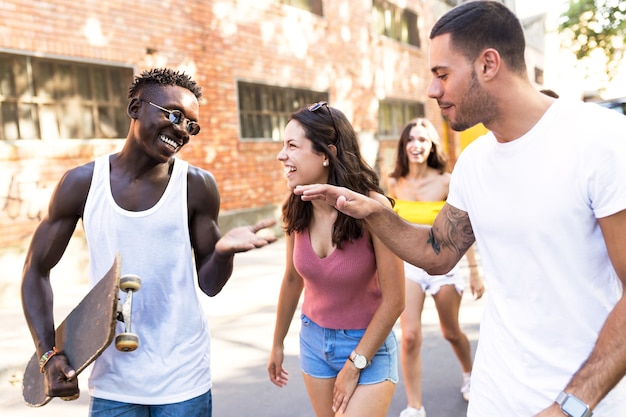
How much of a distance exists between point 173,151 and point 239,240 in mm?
537

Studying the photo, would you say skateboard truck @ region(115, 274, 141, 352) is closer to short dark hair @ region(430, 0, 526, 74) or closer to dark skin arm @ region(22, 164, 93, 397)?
dark skin arm @ region(22, 164, 93, 397)

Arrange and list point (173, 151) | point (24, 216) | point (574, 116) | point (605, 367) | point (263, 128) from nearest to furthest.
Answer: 1. point (605, 367)
2. point (574, 116)
3. point (173, 151)
4. point (24, 216)
5. point (263, 128)

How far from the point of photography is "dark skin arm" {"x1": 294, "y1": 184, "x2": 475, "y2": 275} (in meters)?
2.27

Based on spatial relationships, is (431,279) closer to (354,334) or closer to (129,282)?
(354,334)

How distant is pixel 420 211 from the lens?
4.57m

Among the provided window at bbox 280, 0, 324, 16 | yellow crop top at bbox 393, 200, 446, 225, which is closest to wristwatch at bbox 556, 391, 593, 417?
yellow crop top at bbox 393, 200, 446, 225

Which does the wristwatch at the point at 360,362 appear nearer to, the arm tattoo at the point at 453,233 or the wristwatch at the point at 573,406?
the arm tattoo at the point at 453,233

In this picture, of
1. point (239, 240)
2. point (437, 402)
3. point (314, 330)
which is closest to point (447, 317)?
point (437, 402)

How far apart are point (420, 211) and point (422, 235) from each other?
2276mm

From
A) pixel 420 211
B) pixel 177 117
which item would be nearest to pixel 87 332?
pixel 177 117

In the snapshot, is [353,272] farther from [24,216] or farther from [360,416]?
[24,216]

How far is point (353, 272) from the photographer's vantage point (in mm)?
2713

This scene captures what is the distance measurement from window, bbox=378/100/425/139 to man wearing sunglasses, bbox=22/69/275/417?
15.6m

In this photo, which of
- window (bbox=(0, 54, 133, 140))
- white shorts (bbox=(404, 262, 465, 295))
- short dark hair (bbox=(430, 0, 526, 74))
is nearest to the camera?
short dark hair (bbox=(430, 0, 526, 74))
